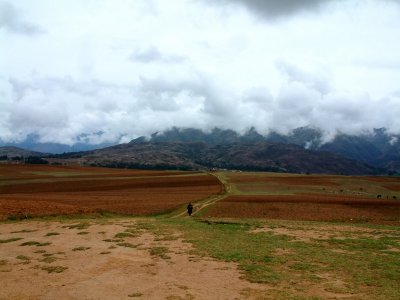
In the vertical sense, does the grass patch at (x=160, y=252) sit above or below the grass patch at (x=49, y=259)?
above

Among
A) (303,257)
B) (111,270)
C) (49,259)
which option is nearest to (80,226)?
(49,259)

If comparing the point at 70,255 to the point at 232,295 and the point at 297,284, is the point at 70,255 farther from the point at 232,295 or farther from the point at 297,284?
the point at 297,284

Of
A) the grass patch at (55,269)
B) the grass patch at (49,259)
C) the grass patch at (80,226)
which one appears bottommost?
the grass patch at (80,226)

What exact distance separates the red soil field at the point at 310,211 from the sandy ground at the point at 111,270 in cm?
2188

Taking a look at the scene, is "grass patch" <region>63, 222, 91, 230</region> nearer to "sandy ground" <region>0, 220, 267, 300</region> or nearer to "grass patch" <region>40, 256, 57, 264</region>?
"sandy ground" <region>0, 220, 267, 300</region>

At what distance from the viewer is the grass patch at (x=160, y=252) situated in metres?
24.7

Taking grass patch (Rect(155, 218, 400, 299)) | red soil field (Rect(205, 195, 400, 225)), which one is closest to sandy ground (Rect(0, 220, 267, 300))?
grass patch (Rect(155, 218, 400, 299))

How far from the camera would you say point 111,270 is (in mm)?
21359

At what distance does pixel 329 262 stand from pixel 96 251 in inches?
593

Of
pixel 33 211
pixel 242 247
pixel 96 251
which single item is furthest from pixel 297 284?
pixel 33 211

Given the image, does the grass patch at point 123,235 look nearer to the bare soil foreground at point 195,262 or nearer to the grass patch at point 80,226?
the bare soil foreground at point 195,262

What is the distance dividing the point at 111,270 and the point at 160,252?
5.00 meters

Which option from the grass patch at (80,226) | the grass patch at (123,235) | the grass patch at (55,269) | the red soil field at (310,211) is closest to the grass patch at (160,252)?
the grass patch at (123,235)

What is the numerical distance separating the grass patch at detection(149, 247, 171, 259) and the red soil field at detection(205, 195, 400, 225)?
76.8 ft
